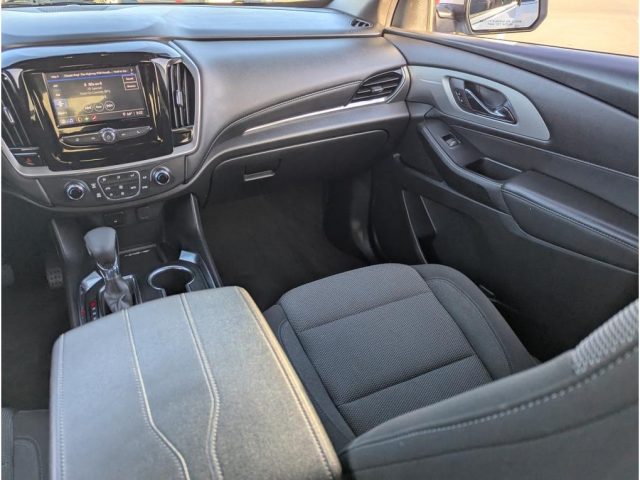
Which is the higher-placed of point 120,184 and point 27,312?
point 120,184

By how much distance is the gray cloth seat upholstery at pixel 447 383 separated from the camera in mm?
432

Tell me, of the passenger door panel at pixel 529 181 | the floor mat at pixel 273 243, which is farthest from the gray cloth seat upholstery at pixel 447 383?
the floor mat at pixel 273 243

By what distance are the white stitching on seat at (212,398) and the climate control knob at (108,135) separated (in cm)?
72

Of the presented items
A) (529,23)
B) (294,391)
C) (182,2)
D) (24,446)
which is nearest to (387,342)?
(294,391)

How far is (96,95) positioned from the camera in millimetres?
1416

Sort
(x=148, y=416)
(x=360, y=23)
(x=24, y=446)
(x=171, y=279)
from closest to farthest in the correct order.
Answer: (x=148, y=416) < (x=24, y=446) < (x=171, y=279) < (x=360, y=23)

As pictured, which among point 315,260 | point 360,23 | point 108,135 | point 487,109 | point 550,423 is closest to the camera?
point 550,423

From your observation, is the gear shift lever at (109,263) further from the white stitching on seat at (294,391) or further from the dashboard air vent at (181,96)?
the white stitching on seat at (294,391)

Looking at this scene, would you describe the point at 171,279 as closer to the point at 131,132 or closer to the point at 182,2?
the point at 131,132

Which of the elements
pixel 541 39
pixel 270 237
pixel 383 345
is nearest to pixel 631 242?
pixel 383 345

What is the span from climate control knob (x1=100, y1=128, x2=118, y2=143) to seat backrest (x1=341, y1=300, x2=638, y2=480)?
118 centimetres

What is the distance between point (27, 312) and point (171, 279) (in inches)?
24.2

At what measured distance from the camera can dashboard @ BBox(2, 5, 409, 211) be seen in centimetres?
138

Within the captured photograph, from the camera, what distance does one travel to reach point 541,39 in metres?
1.60
